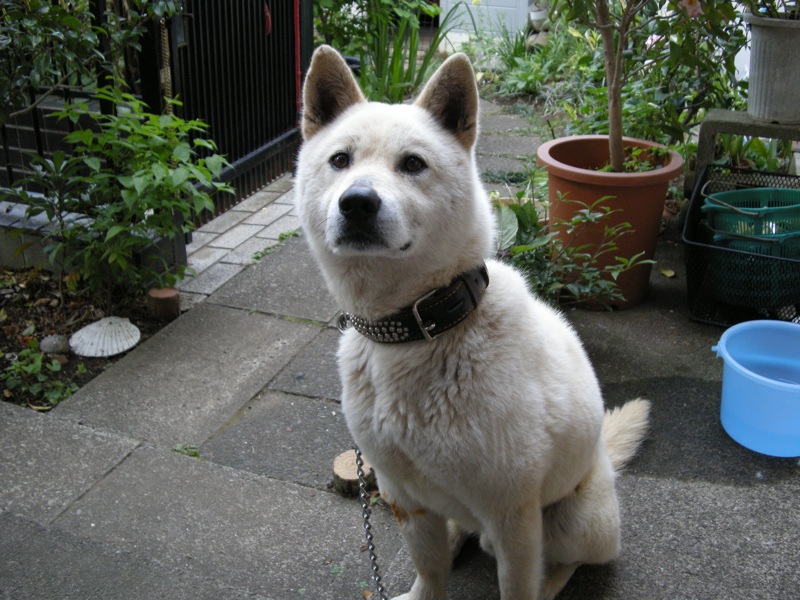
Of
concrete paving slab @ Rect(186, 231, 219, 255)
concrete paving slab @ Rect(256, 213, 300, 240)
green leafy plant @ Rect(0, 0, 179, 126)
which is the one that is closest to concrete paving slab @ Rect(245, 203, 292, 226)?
concrete paving slab @ Rect(256, 213, 300, 240)

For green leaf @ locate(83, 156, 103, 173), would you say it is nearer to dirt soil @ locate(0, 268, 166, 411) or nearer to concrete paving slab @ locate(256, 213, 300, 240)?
dirt soil @ locate(0, 268, 166, 411)

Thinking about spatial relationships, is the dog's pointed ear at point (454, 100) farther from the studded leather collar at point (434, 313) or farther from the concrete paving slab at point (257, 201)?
the concrete paving slab at point (257, 201)

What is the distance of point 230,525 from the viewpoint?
261 cm

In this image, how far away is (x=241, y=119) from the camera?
17.3 ft

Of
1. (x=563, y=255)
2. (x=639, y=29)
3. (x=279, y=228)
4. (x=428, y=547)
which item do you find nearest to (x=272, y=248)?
(x=279, y=228)

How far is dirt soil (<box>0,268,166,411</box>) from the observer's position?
339cm

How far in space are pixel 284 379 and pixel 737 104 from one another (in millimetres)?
3376

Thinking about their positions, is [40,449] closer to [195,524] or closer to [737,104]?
[195,524]

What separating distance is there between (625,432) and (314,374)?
58.0 inches

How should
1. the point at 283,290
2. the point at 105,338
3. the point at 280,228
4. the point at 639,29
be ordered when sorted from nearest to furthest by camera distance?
the point at 105,338 < the point at 639,29 < the point at 283,290 < the point at 280,228

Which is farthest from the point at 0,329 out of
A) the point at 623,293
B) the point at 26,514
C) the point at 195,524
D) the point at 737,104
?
the point at 737,104

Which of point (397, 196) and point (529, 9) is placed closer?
point (397, 196)

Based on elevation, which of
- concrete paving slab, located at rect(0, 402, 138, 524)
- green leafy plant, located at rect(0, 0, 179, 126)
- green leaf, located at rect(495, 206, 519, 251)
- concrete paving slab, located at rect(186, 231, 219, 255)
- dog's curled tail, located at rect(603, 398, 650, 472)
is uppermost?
green leafy plant, located at rect(0, 0, 179, 126)

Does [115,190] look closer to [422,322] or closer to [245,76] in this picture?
[245,76]
